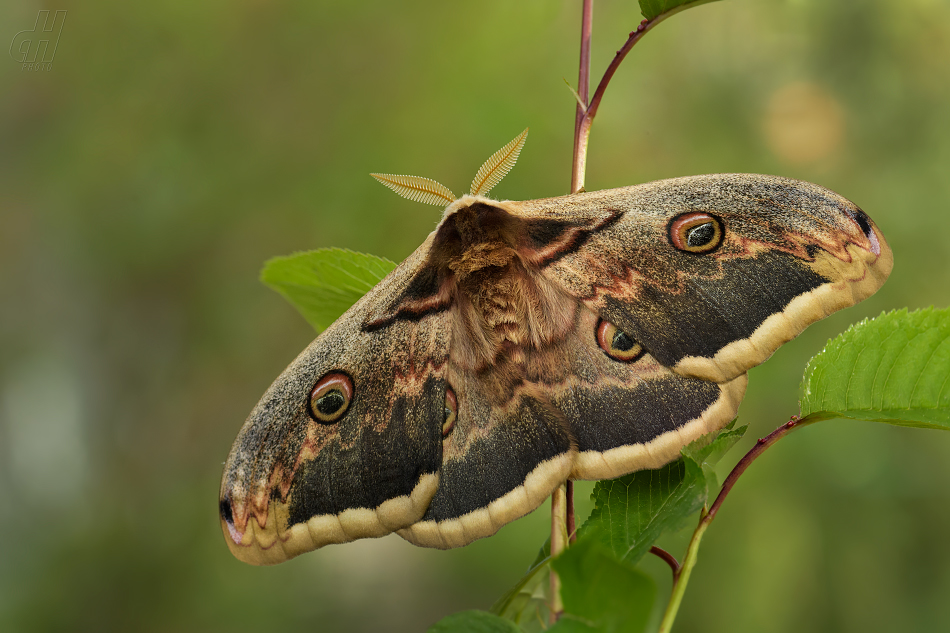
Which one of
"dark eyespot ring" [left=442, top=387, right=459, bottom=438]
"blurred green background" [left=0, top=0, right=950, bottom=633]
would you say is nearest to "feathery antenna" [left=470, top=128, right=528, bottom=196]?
"dark eyespot ring" [left=442, top=387, right=459, bottom=438]

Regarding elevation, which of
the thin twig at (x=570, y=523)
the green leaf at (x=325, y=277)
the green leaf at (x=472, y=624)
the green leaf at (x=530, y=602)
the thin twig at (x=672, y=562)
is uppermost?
the green leaf at (x=325, y=277)

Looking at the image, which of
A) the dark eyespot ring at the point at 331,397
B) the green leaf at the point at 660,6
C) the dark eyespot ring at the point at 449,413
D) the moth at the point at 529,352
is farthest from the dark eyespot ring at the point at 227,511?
the green leaf at the point at 660,6

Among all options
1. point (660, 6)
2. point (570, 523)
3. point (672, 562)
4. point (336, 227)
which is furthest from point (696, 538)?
point (336, 227)

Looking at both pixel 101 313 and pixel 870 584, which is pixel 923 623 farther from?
pixel 101 313

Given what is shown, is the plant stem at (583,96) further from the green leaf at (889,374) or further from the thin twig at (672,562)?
the thin twig at (672,562)

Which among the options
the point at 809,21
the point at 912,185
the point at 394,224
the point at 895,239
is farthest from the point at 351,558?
the point at 809,21

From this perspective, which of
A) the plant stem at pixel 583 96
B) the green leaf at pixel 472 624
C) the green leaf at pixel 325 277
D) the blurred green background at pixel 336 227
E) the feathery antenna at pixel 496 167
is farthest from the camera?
the blurred green background at pixel 336 227

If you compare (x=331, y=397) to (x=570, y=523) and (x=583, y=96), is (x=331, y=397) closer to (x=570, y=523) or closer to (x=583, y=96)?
(x=570, y=523)
